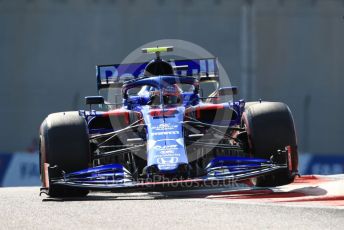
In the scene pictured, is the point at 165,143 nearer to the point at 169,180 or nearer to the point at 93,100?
the point at 169,180

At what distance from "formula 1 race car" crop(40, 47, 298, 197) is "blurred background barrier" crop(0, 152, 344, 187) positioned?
1060 centimetres

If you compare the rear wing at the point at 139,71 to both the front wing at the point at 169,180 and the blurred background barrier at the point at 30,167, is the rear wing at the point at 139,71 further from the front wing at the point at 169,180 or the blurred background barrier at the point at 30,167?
the blurred background barrier at the point at 30,167

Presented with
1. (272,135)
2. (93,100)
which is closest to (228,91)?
(272,135)

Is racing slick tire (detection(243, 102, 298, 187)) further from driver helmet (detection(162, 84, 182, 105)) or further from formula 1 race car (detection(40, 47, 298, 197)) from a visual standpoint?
driver helmet (detection(162, 84, 182, 105))

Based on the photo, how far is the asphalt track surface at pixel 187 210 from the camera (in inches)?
329

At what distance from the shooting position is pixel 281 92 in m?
31.5

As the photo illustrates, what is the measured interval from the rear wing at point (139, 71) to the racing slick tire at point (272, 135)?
220 centimetres

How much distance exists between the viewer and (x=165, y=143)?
36.5ft

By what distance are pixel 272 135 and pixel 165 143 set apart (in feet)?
4.37

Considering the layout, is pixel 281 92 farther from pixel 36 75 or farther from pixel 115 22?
pixel 36 75

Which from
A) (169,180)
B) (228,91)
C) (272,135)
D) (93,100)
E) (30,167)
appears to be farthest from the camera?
(30,167)

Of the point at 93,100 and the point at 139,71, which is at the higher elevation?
the point at 139,71

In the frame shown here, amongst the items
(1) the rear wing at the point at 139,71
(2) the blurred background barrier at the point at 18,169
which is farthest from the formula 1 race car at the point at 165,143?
(2) the blurred background barrier at the point at 18,169

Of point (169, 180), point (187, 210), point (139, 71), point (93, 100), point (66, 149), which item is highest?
point (139, 71)
